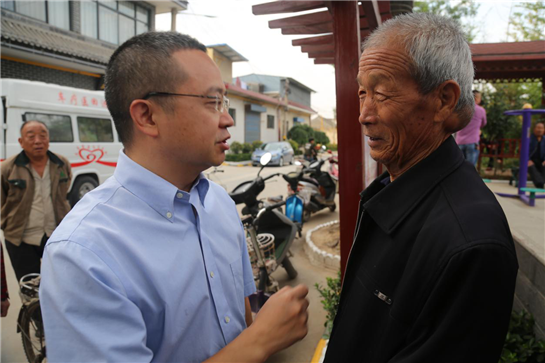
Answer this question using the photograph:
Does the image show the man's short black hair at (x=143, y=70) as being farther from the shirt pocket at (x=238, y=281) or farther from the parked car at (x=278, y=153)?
the parked car at (x=278, y=153)

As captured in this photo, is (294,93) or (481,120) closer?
(481,120)

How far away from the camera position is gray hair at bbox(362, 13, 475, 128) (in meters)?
0.99

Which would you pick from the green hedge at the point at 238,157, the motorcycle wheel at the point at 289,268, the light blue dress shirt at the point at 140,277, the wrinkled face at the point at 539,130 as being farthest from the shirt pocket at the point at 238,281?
the green hedge at the point at 238,157

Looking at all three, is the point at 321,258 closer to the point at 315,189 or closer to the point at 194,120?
the point at 315,189

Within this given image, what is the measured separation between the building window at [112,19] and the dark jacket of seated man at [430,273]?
573 inches

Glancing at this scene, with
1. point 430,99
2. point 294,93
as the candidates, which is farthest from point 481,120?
point 294,93

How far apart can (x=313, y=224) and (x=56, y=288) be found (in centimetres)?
631

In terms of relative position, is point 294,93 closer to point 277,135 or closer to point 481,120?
point 277,135

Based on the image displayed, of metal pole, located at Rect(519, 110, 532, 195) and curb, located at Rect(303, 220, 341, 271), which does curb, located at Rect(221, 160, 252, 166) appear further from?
metal pole, located at Rect(519, 110, 532, 195)

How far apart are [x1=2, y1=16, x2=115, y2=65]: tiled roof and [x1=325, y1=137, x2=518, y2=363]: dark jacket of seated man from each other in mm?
12219

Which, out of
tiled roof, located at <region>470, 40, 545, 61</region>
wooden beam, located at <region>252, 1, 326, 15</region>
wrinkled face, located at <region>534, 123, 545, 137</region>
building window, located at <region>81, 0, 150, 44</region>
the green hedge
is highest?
building window, located at <region>81, 0, 150, 44</region>

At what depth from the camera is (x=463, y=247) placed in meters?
0.78

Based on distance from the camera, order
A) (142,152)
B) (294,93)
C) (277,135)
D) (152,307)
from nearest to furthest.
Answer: (152,307), (142,152), (277,135), (294,93)

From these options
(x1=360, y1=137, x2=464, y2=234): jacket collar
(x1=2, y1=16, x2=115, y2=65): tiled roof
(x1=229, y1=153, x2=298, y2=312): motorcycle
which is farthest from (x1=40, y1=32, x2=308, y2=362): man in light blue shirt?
(x1=2, y1=16, x2=115, y2=65): tiled roof
